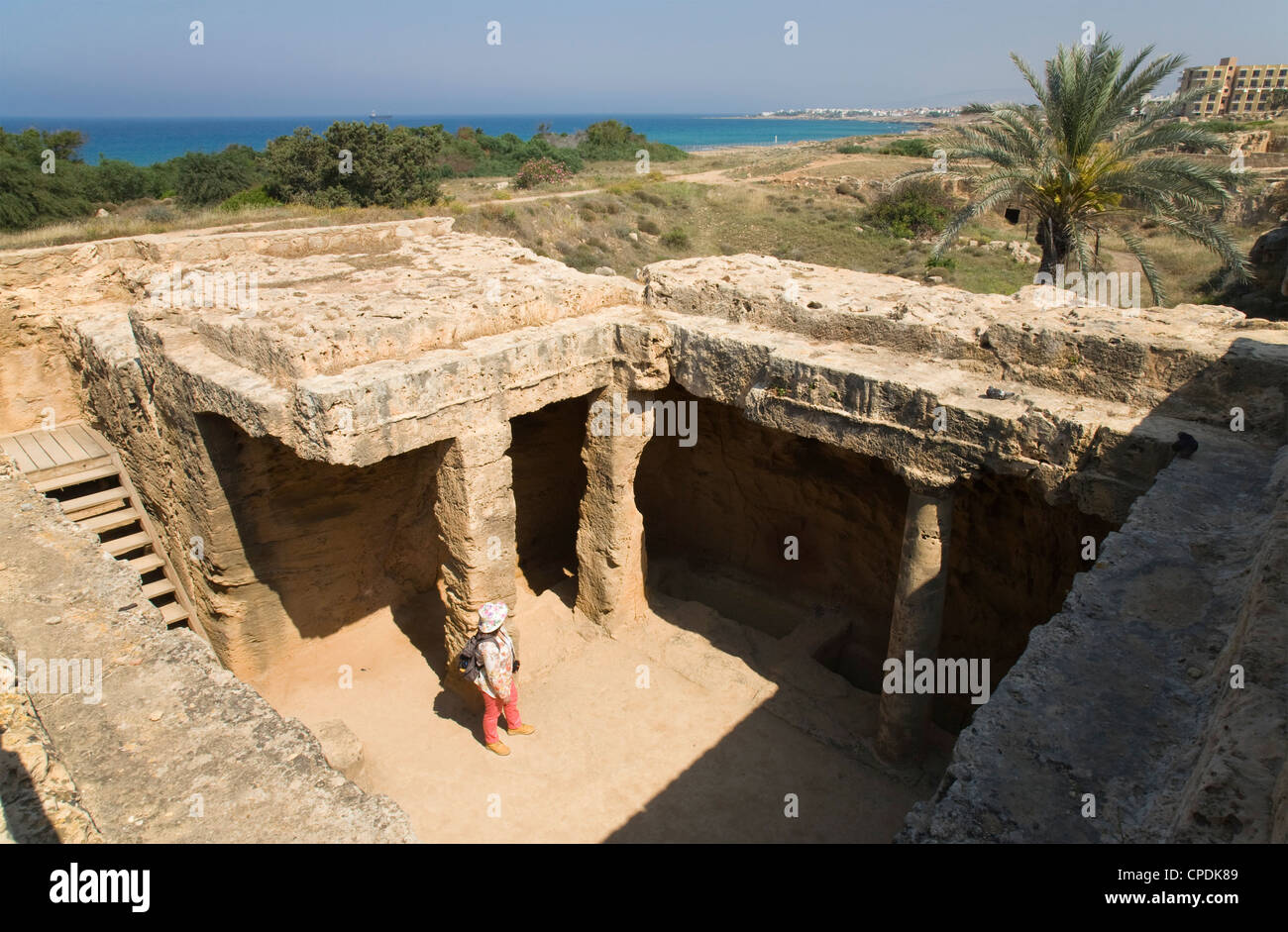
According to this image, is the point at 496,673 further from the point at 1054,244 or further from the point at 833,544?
the point at 1054,244

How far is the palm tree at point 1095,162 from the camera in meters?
10.5

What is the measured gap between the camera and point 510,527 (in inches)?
272

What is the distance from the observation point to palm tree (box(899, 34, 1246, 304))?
10.5m

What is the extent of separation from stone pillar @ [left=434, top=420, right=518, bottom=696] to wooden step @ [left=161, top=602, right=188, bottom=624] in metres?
2.87

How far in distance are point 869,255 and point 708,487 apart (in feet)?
57.6

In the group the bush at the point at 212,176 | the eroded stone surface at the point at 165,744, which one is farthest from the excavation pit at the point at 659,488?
the bush at the point at 212,176

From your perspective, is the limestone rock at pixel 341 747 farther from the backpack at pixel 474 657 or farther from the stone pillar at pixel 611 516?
the stone pillar at pixel 611 516

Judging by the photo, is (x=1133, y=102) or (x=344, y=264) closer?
(x=344, y=264)

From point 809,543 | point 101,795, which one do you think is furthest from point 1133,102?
point 101,795

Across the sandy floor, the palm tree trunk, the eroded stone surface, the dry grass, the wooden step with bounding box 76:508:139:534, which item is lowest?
the sandy floor

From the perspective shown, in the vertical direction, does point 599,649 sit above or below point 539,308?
below

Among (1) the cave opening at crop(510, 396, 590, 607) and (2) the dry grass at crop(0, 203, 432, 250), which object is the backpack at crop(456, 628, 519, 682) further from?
(2) the dry grass at crop(0, 203, 432, 250)

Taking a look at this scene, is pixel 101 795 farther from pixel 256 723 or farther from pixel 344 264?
pixel 344 264

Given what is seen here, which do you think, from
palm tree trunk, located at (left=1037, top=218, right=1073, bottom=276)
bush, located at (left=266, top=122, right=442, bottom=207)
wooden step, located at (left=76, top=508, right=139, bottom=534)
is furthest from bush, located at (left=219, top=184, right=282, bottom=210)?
palm tree trunk, located at (left=1037, top=218, right=1073, bottom=276)
